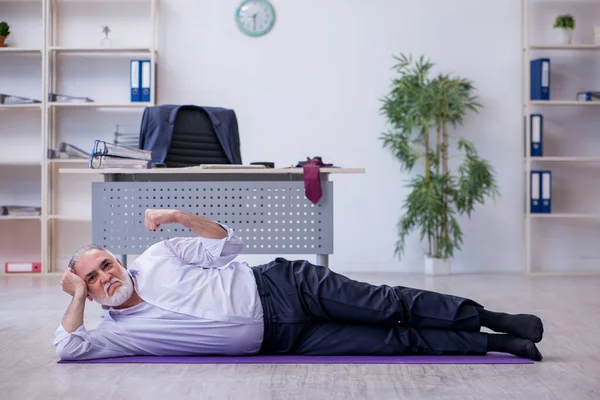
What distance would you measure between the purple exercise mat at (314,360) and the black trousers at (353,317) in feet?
0.08

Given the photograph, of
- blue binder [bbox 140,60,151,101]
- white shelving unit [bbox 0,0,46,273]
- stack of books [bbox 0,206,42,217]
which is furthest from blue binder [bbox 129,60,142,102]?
stack of books [bbox 0,206,42,217]

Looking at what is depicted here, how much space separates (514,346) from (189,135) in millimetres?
2602

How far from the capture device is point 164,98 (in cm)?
632

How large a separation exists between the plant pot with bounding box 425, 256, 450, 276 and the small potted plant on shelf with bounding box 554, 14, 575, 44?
6.25ft

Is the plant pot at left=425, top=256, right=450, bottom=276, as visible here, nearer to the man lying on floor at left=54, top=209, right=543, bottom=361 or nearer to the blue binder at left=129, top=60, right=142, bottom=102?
the blue binder at left=129, top=60, right=142, bottom=102

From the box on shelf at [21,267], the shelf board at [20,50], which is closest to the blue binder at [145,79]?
the shelf board at [20,50]

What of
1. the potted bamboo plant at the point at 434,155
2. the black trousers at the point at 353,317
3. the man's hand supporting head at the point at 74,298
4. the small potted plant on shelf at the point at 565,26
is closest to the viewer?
the man's hand supporting head at the point at 74,298

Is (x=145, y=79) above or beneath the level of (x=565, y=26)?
beneath

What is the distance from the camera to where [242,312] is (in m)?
2.61

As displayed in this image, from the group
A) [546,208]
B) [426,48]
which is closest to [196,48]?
[426,48]

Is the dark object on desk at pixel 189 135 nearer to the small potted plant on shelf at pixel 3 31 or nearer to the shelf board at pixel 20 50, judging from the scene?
the shelf board at pixel 20 50

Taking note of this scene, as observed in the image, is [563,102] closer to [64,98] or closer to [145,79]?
[145,79]

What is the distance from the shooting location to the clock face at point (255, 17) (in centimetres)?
632

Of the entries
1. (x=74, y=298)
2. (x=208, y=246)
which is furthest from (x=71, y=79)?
(x=74, y=298)
